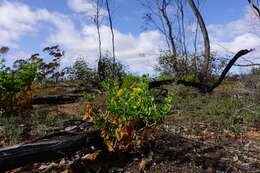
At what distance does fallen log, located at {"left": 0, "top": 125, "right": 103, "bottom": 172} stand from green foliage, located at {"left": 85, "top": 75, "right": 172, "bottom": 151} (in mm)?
240

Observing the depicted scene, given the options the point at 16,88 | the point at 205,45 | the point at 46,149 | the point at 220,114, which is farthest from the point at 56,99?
the point at 205,45

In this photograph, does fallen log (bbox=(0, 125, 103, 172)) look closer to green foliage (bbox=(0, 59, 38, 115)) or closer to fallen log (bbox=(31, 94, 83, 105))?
green foliage (bbox=(0, 59, 38, 115))

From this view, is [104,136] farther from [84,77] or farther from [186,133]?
[84,77]

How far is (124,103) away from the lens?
2.90 metres

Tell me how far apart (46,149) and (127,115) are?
0.85m

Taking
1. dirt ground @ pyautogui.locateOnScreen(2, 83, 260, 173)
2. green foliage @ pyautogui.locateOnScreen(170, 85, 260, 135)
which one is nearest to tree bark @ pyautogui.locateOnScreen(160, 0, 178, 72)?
green foliage @ pyautogui.locateOnScreen(170, 85, 260, 135)

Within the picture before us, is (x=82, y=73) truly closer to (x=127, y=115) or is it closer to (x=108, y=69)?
(x=108, y=69)

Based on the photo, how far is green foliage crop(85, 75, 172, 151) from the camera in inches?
113

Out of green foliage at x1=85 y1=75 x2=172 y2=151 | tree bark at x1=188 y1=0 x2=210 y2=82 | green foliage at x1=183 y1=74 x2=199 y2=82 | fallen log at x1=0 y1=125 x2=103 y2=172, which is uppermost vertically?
tree bark at x1=188 y1=0 x2=210 y2=82

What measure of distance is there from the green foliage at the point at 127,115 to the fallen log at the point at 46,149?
0.79 feet

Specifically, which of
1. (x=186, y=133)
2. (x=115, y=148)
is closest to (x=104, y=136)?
Answer: (x=115, y=148)

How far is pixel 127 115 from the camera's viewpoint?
2.87 metres

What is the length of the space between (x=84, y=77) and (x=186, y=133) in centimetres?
866

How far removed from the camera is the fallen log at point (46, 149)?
9.22 feet
